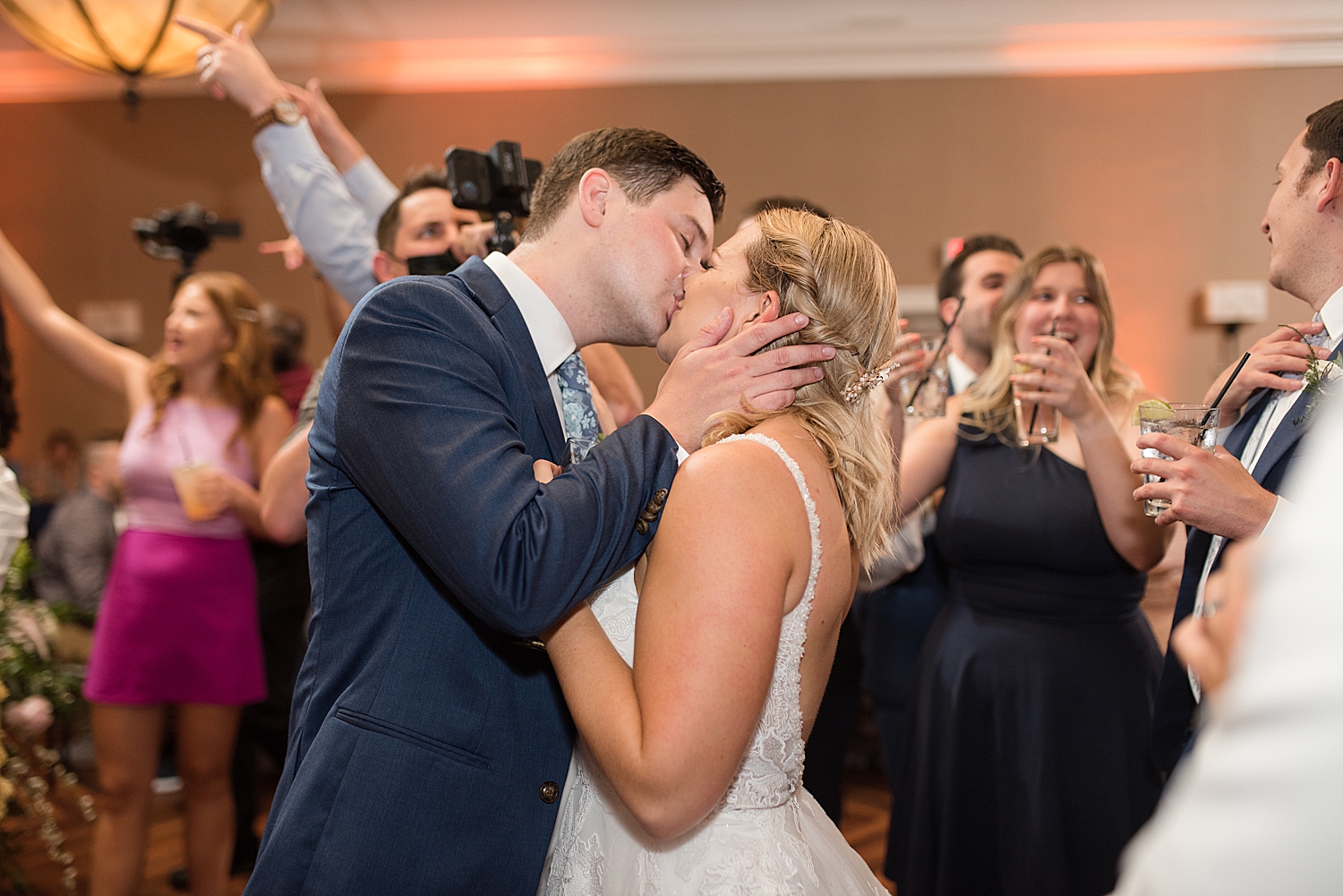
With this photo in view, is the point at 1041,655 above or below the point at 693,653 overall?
below

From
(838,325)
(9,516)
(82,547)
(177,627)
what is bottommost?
(82,547)

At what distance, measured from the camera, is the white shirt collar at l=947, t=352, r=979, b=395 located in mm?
3014

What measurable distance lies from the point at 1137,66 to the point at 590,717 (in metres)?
4.82

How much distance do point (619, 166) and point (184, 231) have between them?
2446 millimetres

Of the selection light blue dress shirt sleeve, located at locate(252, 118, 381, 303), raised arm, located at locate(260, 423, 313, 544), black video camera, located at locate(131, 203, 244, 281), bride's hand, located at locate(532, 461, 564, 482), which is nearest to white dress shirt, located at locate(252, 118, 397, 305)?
light blue dress shirt sleeve, located at locate(252, 118, 381, 303)

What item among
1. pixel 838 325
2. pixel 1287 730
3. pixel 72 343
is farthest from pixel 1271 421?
pixel 72 343

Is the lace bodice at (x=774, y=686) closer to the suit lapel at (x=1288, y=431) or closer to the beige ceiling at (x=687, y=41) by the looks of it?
the suit lapel at (x=1288, y=431)

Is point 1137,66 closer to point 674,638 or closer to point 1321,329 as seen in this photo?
point 1321,329

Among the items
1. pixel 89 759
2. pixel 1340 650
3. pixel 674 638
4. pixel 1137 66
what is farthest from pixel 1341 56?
pixel 89 759

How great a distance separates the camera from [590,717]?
1.17 metres

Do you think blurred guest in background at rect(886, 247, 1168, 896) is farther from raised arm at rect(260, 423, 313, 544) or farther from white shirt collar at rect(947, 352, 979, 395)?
raised arm at rect(260, 423, 313, 544)

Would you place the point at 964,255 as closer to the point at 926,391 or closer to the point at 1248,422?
the point at 926,391

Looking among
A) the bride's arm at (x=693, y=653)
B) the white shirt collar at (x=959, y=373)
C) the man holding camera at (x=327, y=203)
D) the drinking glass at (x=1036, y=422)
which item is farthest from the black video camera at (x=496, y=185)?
the white shirt collar at (x=959, y=373)

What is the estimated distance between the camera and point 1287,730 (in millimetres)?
531
